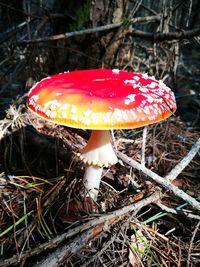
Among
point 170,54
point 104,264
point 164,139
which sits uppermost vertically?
point 170,54

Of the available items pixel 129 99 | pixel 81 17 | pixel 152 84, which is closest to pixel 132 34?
pixel 81 17


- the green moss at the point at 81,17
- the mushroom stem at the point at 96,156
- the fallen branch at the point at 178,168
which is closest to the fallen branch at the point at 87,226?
the fallen branch at the point at 178,168

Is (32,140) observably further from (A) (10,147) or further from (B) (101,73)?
(B) (101,73)

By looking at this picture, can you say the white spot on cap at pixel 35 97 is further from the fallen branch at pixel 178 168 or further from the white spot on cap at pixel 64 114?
the fallen branch at pixel 178 168

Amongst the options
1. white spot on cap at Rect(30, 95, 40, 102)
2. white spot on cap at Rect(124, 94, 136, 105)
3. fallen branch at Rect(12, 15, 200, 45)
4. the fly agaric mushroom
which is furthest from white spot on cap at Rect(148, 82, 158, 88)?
fallen branch at Rect(12, 15, 200, 45)

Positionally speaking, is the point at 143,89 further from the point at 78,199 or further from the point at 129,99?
the point at 78,199

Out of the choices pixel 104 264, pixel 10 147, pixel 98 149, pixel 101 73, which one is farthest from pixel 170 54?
pixel 104 264
